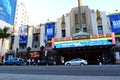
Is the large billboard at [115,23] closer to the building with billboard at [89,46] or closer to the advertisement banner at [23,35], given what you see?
the building with billboard at [89,46]

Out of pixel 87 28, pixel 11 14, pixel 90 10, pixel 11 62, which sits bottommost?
pixel 11 62

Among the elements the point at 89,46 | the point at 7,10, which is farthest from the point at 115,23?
the point at 7,10

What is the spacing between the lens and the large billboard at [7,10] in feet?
204

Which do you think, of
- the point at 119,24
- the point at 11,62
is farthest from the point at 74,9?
the point at 11,62

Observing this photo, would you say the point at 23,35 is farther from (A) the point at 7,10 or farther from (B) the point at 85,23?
(A) the point at 7,10

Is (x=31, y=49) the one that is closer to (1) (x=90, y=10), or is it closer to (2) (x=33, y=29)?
(2) (x=33, y=29)

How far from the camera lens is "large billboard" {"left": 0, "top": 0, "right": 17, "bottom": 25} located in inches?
2448

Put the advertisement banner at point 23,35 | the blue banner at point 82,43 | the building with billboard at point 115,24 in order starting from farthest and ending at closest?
the advertisement banner at point 23,35, the building with billboard at point 115,24, the blue banner at point 82,43

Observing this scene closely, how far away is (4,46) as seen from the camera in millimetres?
52875

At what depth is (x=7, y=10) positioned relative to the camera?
65188mm

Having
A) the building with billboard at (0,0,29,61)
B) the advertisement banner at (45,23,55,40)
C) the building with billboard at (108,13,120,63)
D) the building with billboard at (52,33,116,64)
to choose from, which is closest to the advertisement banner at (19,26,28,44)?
the building with billboard at (0,0,29,61)

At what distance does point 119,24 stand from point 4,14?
126ft

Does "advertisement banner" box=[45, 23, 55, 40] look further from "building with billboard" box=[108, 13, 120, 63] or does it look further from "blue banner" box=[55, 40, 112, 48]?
"building with billboard" box=[108, 13, 120, 63]

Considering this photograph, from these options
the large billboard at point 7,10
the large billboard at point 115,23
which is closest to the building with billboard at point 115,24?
the large billboard at point 115,23
